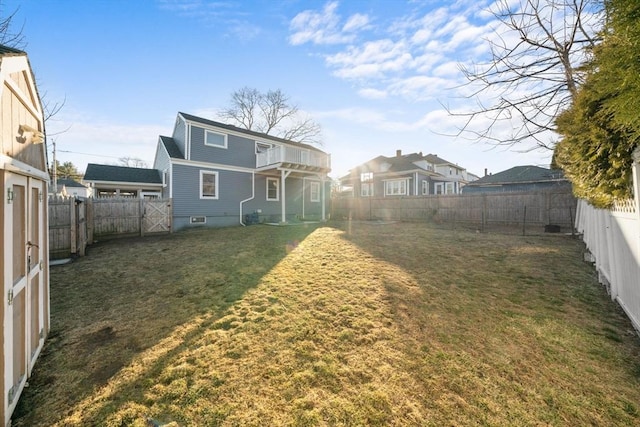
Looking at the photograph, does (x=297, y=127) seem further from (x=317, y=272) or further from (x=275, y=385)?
(x=275, y=385)

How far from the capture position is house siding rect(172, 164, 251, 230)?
1242cm

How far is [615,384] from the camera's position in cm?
221

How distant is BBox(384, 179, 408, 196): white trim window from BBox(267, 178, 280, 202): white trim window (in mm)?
14592

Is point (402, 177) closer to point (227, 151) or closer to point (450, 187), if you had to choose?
point (450, 187)

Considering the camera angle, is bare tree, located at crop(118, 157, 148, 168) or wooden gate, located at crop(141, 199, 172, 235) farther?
bare tree, located at crop(118, 157, 148, 168)

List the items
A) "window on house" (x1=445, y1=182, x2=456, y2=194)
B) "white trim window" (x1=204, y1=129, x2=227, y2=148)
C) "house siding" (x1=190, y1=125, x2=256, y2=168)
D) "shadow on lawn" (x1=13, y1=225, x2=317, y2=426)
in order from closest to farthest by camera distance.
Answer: "shadow on lawn" (x1=13, y1=225, x2=317, y2=426), "house siding" (x1=190, y1=125, x2=256, y2=168), "white trim window" (x1=204, y1=129, x2=227, y2=148), "window on house" (x1=445, y1=182, x2=456, y2=194)

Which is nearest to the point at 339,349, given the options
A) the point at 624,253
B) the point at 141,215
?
the point at 624,253

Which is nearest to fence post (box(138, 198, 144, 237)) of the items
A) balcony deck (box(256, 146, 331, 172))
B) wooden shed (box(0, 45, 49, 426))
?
balcony deck (box(256, 146, 331, 172))

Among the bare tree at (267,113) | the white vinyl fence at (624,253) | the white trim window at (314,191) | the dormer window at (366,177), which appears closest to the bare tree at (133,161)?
the bare tree at (267,113)

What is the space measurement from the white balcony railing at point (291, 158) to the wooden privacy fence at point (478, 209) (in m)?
4.82

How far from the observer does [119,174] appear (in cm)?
1428

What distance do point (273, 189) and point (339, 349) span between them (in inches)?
568

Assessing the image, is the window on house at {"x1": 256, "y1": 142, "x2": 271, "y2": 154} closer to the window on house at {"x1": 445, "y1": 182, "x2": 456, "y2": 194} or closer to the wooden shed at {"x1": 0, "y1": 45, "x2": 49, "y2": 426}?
the wooden shed at {"x1": 0, "y1": 45, "x2": 49, "y2": 426}

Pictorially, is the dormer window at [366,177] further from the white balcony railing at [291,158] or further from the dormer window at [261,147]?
the dormer window at [261,147]
